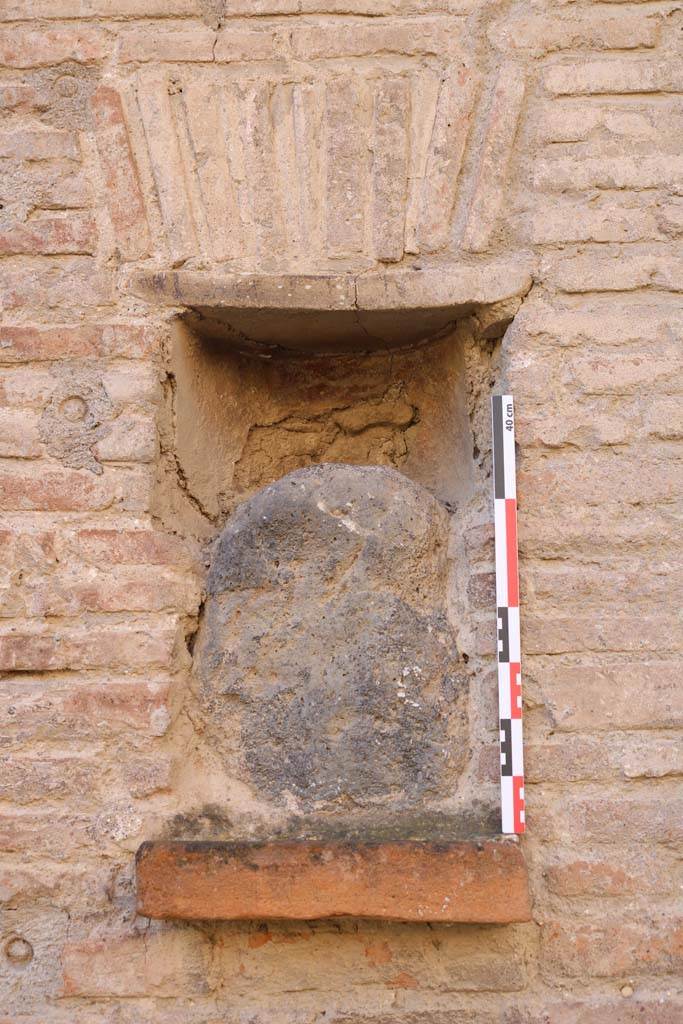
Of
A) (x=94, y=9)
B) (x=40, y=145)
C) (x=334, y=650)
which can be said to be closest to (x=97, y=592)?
(x=334, y=650)

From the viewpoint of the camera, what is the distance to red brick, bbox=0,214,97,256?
199 centimetres

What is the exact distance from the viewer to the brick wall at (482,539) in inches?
70.8

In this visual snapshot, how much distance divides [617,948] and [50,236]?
179 centimetres

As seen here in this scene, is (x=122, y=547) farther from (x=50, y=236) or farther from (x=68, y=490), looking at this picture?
(x=50, y=236)

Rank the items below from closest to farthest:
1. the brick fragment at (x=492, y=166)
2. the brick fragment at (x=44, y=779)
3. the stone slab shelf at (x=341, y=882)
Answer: the stone slab shelf at (x=341, y=882)
the brick fragment at (x=44, y=779)
the brick fragment at (x=492, y=166)

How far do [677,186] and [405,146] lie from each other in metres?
0.56

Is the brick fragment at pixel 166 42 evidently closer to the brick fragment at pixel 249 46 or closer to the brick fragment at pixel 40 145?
the brick fragment at pixel 249 46

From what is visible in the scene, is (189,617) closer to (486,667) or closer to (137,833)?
(137,833)

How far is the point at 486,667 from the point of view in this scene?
195 cm

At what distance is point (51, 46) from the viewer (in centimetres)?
202

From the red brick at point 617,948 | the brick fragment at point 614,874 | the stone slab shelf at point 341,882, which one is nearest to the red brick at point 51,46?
the stone slab shelf at point 341,882

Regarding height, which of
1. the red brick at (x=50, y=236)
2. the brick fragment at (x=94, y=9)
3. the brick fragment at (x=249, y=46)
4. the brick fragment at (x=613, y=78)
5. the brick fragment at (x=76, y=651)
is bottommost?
the brick fragment at (x=76, y=651)

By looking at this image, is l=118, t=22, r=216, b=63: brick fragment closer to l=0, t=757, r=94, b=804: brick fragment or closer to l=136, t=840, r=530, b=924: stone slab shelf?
l=0, t=757, r=94, b=804: brick fragment

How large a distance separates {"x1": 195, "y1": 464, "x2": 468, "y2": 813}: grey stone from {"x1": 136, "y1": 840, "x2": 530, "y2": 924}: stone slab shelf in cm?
16
